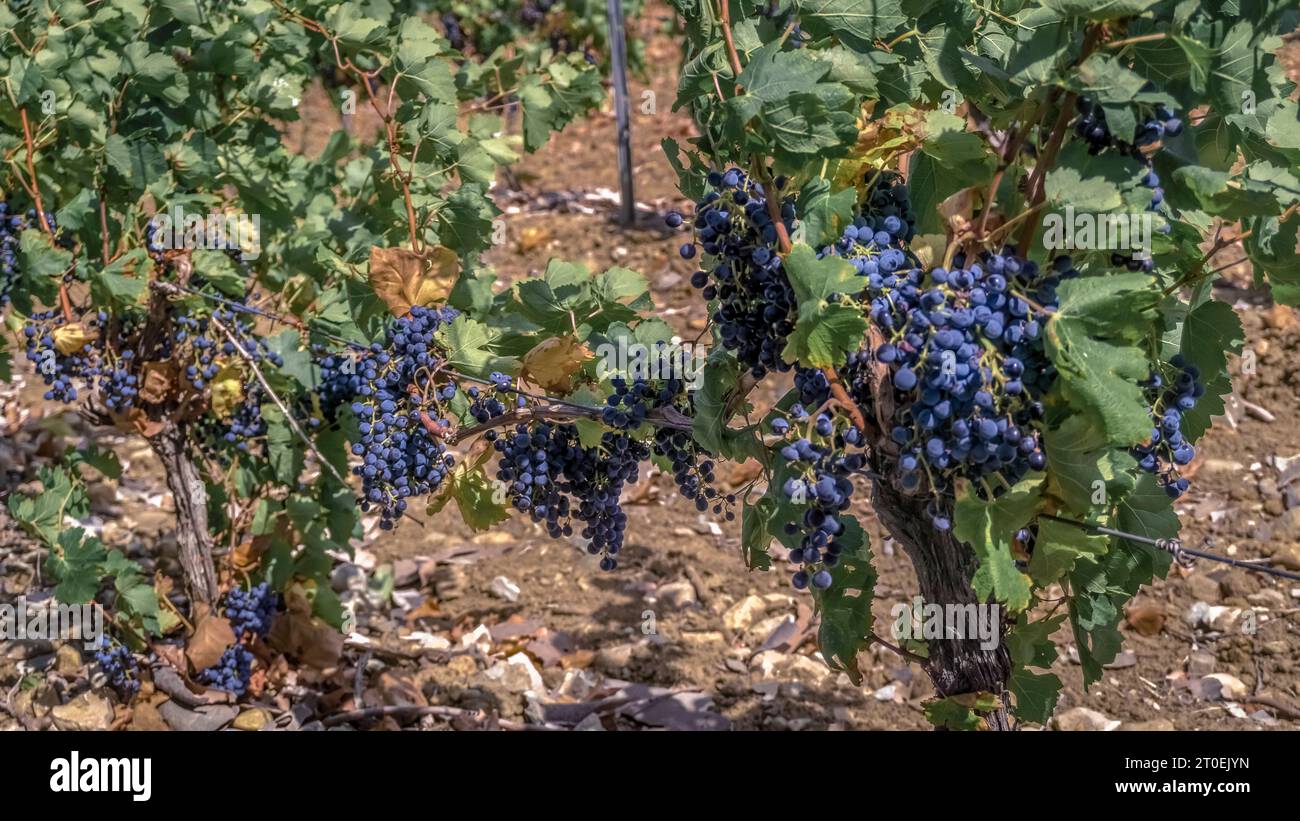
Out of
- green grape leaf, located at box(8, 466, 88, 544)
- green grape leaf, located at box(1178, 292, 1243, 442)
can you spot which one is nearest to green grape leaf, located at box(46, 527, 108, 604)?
green grape leaf, located at box(8, 466, 88, 544)

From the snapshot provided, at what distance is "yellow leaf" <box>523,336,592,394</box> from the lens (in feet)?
9.87

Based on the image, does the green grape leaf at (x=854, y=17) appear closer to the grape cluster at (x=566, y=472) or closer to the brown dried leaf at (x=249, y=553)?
the grape cluster at (x=566, y=472)

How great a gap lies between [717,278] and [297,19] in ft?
6.74

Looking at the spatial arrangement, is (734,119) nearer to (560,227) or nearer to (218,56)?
(218,56)

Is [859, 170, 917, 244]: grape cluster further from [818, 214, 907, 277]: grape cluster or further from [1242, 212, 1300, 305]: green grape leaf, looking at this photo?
[1242, 212, 1300, 305]: green grape leaf

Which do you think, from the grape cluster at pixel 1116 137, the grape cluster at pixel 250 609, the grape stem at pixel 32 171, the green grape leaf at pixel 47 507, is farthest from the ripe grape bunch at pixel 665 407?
the green grape leaf at pixel 47 507

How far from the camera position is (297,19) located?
3.96 m

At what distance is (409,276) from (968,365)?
154 cm

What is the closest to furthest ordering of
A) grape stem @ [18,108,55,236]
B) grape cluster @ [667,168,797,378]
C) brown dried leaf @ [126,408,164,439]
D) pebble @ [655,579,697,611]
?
grape cluster @ [667,168,797,378], grape stem @ [18,108,55,236], brown dried leaf @ [126,408,164,439], pebble @ [655,579,697,611]

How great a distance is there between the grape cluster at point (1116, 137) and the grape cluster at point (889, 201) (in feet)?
1.42

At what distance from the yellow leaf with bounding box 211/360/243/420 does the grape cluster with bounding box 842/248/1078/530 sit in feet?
7.67

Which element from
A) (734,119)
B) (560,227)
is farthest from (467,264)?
(560,227)

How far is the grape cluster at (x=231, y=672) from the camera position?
446 centimetres

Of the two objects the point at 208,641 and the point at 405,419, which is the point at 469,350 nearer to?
the point at 405,419
